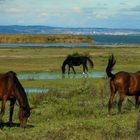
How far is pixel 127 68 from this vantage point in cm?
3766

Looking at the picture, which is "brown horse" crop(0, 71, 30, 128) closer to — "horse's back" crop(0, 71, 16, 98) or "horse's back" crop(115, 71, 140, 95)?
"horse's back" crop(0, 71, 16, 98)

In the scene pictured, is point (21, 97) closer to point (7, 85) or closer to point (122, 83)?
point (7, 85)

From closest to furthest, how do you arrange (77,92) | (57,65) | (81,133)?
(81,133) → (77,92) → (57,65)

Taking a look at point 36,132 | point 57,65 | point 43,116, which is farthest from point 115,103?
point 57,65

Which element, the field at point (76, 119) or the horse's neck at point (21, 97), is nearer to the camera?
the field at point (76, 119)

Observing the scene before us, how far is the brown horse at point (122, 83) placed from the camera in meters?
15.8

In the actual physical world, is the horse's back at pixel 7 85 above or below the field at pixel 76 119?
above

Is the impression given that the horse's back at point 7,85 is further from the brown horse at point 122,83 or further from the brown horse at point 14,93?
the brown horse at point 122,83

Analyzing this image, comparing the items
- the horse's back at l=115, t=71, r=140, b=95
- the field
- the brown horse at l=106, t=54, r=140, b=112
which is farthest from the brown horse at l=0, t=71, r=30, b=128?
the horse's back at l=115, t=71, r=140, b=95

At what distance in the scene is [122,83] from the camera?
622 inches

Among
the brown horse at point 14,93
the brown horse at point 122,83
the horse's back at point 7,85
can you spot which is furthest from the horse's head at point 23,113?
the brown horse at point 122,83

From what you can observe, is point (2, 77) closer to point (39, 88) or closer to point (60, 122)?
point (60, 122)

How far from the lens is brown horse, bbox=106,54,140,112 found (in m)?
15.8

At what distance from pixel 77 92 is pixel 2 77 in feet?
28.7
